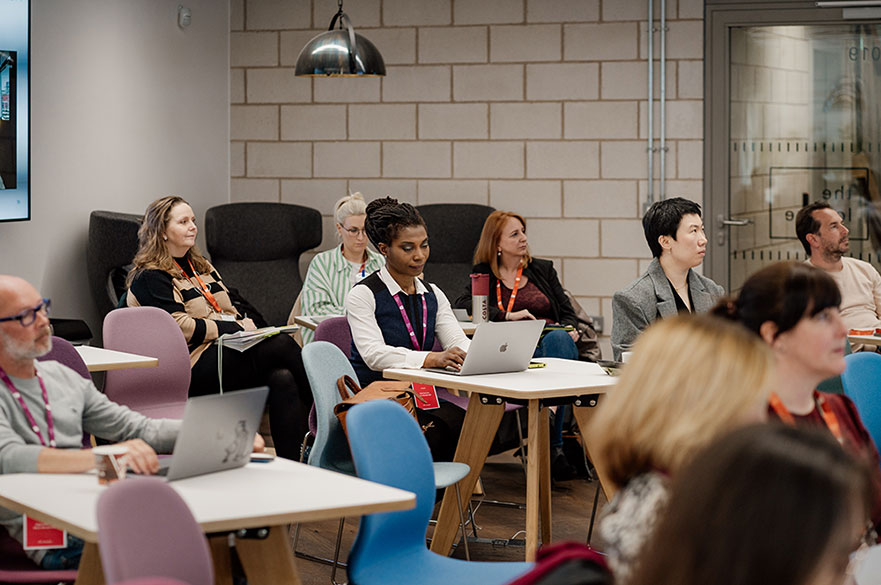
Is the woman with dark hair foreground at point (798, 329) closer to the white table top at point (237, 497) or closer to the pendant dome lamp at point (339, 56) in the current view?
the white table top at point (237, 497)

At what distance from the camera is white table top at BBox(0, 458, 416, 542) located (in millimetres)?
2084

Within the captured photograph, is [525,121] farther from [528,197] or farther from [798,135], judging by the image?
[798,135]

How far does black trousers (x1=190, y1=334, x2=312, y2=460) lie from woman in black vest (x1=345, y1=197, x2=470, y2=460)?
0.88 m

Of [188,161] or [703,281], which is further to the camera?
[188,161]

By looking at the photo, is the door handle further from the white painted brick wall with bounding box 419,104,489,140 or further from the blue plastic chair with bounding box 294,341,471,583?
the blue plastic chair with bounding box 294,341,471,583

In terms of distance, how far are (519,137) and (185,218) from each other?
2701 millimetres

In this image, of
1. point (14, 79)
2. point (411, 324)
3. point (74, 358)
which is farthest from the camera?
point (14, 79)

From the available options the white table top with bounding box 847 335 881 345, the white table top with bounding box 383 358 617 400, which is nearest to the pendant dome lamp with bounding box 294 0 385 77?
the white table top with bounding box 383 358 617 400

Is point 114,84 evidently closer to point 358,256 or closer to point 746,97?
point 358,256

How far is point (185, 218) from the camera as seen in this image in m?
5.23

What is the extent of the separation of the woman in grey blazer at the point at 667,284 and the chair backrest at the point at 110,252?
8.80 ft

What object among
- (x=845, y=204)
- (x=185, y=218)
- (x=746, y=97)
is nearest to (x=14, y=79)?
(x=185, y=218)

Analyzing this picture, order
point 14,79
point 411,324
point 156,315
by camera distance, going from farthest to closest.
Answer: point 14,79, point 156,315, point 411,324

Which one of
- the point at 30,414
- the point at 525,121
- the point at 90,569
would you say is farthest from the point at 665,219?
the point at 525,121
